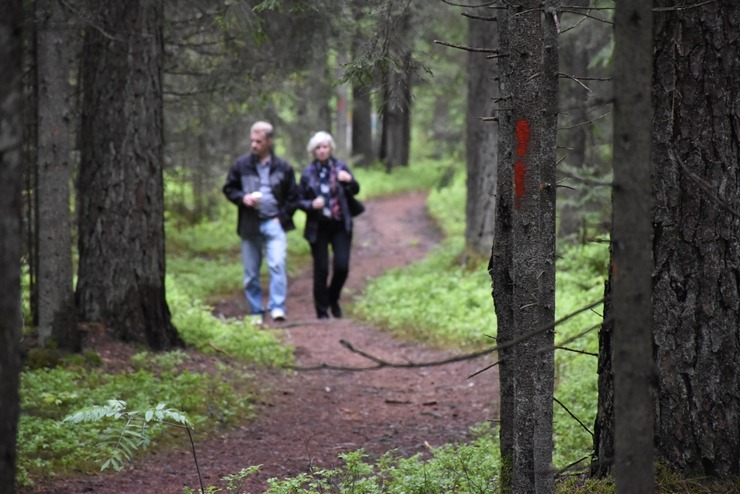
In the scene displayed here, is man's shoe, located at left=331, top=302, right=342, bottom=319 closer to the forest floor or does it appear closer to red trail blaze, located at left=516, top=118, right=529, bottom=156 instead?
the forest floor

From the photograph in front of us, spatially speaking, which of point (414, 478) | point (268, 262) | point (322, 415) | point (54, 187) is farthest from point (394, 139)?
point (414, 478)

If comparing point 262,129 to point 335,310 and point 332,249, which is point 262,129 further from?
point 335,310

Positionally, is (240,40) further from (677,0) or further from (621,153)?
(621,153)

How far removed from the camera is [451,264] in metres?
15.6

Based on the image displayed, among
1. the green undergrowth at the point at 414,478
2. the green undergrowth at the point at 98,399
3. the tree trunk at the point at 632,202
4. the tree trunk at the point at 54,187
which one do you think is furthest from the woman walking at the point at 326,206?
the tree trunk at the point at 632,202

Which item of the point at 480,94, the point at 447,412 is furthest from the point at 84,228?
the point at 480,94

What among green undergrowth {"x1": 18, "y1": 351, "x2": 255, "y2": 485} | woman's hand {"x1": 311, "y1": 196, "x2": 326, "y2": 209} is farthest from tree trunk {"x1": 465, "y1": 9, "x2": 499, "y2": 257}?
green undergrowth {"x1": 18, "y1": 351, "x2": 255, "y2": 485}

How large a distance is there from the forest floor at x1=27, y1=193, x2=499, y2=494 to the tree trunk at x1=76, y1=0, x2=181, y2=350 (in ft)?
→ 1.73

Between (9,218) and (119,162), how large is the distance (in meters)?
5.81

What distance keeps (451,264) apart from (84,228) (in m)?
8.78

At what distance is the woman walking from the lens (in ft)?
37.0

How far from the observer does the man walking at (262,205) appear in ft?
35.8

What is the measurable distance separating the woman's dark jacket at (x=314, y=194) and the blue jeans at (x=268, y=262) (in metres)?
0.43

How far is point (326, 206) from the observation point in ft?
37.1
